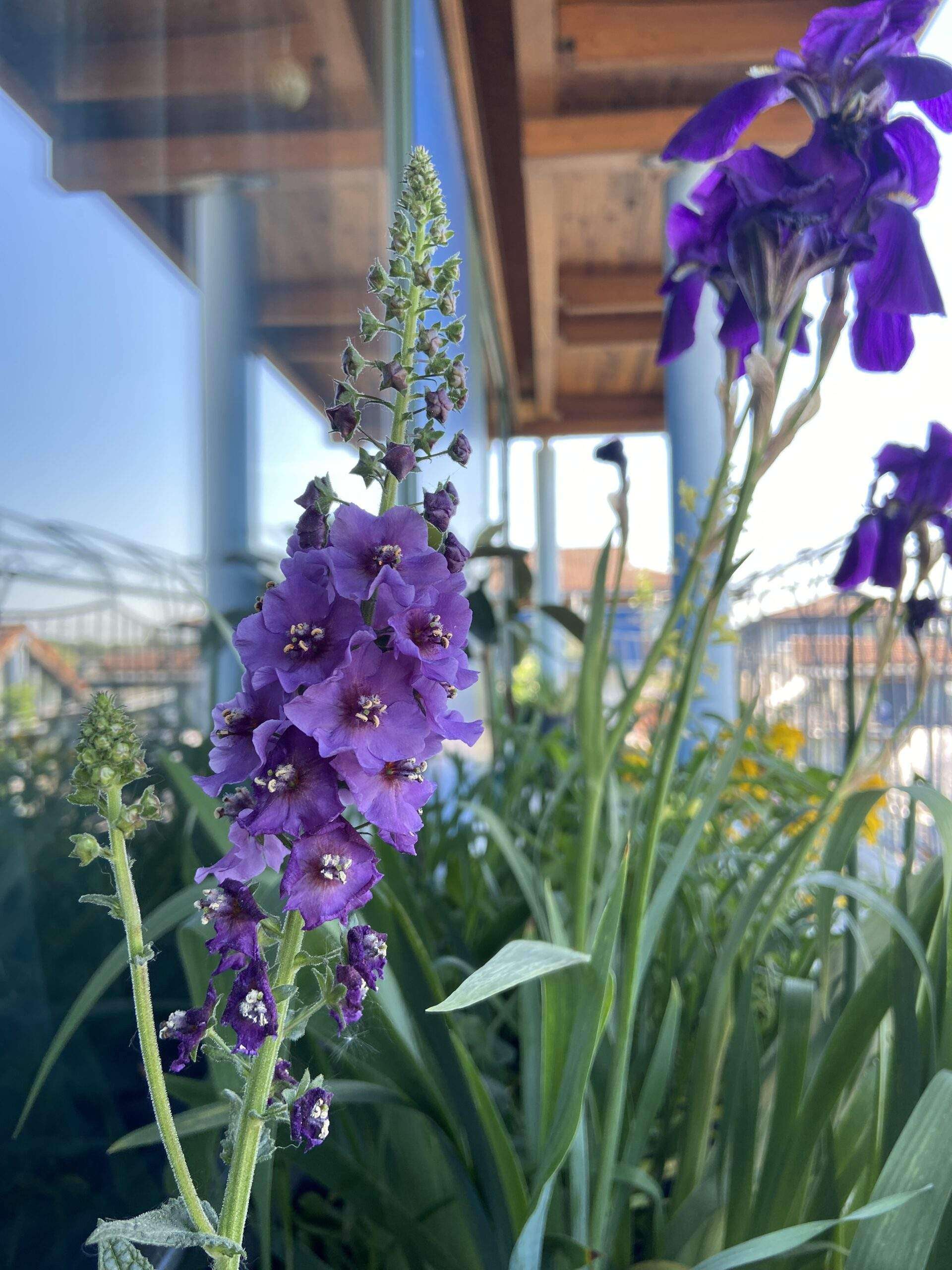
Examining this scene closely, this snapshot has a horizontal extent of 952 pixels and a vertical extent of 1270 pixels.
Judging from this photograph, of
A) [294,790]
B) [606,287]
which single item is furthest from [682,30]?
[294,790]

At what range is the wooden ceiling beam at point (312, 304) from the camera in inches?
33.0

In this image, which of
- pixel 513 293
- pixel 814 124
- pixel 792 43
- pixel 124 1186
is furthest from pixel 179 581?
pixel 513 293

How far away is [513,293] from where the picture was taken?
161 inches

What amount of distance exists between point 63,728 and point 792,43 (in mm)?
2551

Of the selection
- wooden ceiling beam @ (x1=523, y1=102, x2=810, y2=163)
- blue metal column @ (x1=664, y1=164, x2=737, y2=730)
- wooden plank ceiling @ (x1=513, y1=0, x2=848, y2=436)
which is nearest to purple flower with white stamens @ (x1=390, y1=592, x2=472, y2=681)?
wooden plank ceiling @ (x1=513, y1=0, x2=848, y2=436)

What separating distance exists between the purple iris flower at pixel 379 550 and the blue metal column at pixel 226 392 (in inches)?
18.4

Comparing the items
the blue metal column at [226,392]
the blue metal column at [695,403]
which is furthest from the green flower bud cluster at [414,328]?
the blue metal column at [695,403]

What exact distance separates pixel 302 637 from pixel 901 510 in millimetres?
609

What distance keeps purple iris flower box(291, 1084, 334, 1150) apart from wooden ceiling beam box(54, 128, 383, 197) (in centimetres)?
47

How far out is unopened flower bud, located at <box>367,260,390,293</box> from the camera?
26 cm

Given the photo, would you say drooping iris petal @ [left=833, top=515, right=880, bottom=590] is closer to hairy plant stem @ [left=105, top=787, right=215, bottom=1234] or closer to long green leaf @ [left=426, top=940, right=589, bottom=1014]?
long green leaf @ [left=426, top=940, right=589, bottom=1014]

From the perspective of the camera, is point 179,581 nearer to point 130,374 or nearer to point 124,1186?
point 130,374

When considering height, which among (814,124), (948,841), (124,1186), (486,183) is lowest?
(124,1186)

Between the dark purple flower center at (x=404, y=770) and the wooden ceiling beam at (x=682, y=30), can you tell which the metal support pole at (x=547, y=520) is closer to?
the wooden ceiling beam at (x=682, y=30)
